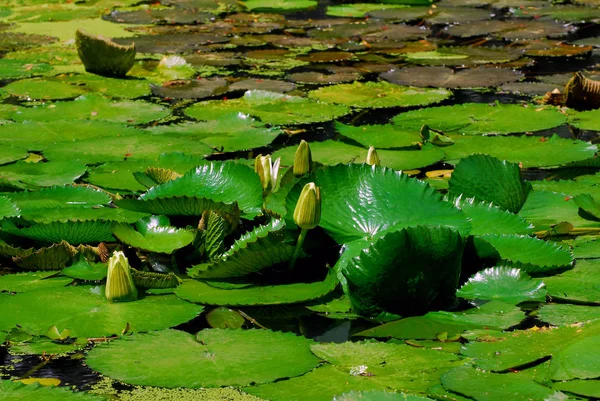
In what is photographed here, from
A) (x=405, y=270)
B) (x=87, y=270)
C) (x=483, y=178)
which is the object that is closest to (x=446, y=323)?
(x=405, y=270)

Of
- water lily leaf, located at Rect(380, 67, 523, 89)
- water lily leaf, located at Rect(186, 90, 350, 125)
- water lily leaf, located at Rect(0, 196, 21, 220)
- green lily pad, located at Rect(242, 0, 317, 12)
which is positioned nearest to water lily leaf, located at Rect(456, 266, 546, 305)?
water lily leaf, located at Rect(0, 196, 21, 220)

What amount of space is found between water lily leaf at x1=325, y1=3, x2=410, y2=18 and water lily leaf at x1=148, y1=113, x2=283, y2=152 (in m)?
3.42

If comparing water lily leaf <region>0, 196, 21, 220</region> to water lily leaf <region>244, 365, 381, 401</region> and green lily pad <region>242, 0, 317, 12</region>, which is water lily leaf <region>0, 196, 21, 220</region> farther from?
green lily pad <region>242, 0, 317, 12</region>

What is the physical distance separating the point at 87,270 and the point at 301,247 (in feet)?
1.60

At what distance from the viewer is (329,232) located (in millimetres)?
1934

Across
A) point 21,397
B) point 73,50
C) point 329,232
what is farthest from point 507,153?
point 73,50

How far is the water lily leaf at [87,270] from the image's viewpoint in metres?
1.98

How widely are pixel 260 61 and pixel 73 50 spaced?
3.87ft

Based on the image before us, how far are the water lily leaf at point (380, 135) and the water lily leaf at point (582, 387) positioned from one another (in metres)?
1.61

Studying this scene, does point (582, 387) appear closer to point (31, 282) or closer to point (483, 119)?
point (31, 282)

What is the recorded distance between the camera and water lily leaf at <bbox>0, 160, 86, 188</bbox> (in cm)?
259

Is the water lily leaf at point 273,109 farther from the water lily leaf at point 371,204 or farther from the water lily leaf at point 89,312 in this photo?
the water lily leaf at point 89,312

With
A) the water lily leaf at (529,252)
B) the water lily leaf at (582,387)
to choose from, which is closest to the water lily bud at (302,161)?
the water lily leaf at (529,252)

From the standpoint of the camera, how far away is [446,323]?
68.7 inches
